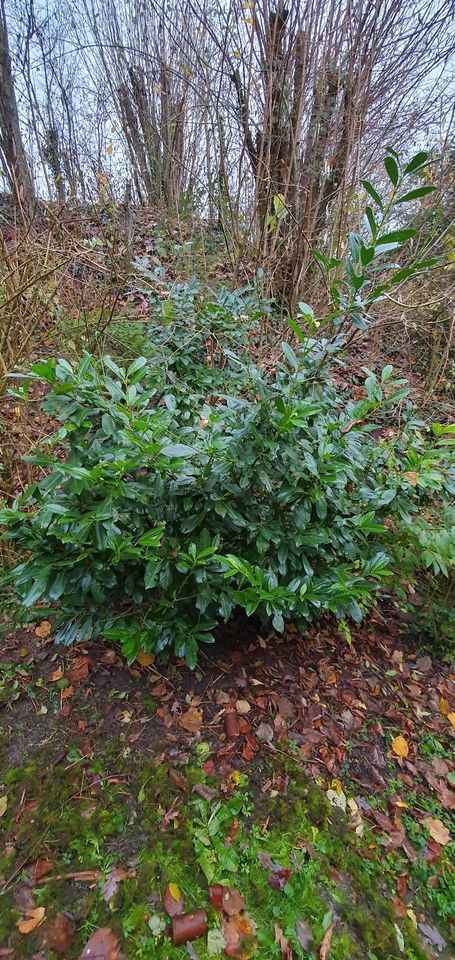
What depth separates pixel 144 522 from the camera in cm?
172

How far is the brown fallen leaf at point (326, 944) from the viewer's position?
1306mm

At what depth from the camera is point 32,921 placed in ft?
4.38

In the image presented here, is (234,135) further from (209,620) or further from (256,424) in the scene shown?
(209,620)

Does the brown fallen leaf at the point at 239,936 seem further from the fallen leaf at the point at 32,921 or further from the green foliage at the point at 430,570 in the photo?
the green foliage at the point at 430,570

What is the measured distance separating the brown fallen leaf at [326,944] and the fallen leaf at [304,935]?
0.03m

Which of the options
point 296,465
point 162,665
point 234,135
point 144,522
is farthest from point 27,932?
point 234,135

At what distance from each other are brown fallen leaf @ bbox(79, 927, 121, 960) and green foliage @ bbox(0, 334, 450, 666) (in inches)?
32.1

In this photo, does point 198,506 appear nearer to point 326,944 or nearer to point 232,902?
point 232,902

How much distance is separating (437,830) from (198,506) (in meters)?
1.56

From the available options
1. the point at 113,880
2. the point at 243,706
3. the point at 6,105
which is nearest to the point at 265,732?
the point at 243,706

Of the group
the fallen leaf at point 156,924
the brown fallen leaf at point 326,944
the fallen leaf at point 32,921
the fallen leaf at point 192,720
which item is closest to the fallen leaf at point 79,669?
the fallen leaf at point 192,720

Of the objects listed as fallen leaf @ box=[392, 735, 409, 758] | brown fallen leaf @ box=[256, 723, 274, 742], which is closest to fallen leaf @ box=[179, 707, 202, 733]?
brown fallen leaf @ box=[256, 723, 274, 742]

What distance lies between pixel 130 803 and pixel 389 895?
0.95 m

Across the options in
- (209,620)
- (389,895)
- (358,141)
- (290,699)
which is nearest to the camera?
(389,895)
